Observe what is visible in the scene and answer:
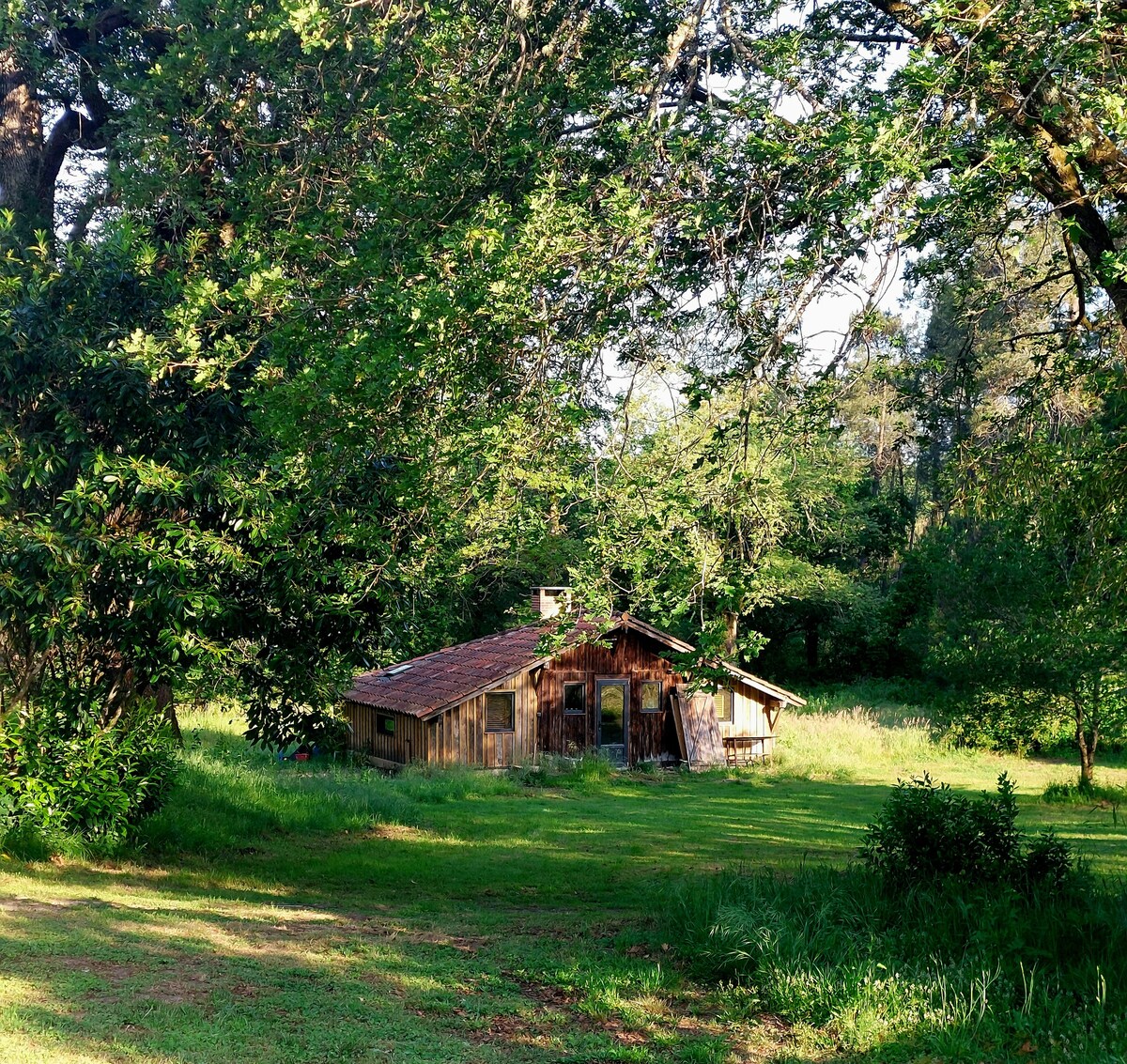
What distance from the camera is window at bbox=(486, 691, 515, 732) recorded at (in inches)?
1153

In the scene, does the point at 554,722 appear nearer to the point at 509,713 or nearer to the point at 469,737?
the point at 509,713

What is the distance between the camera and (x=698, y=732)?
102 feet

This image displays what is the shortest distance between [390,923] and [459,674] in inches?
744

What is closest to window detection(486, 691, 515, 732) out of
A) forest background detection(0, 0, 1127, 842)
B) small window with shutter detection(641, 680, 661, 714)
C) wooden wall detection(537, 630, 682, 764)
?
wooden wall detection(537, 630, 682, 764)

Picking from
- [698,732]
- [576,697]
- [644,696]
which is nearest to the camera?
[576,697]

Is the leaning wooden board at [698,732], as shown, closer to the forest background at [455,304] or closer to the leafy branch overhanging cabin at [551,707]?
the leafy branch overhanging cabin at [551,707]

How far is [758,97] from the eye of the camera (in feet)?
27.9

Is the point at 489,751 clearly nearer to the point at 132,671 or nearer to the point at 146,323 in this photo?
the point at 132,671

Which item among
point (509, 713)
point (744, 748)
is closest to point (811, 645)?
point (744, 748)

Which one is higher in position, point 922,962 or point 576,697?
point 576,697

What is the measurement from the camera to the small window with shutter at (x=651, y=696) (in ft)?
103

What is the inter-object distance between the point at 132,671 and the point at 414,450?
6.20m

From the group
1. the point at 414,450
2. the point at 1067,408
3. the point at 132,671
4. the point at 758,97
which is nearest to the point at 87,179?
the point at 132,671

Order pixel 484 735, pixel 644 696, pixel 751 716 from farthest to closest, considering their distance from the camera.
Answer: pixel 751 716 → pixel 644 696 → pixel 484 735
